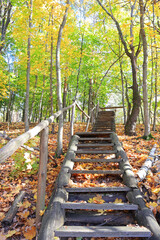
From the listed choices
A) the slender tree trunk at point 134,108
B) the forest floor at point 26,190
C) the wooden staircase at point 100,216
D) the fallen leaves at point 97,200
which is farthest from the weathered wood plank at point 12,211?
the slender tree trunk at point 134,108

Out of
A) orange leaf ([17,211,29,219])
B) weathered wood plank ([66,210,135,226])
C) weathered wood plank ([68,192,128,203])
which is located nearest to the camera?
weathered wood plank ([66,210,135,226])

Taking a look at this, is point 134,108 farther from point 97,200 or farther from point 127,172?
point 97,200

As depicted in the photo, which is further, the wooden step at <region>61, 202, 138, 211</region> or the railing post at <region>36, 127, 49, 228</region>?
the railing post at <region>36, 127, 49, 228</region>

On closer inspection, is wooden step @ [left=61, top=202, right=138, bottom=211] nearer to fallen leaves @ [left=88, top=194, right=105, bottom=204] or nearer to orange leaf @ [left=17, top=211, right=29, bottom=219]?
fallen leaves @ [left=88, top=194, right=105, bottom=204]

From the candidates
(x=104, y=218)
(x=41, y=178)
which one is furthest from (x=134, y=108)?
(x=41, y=178)

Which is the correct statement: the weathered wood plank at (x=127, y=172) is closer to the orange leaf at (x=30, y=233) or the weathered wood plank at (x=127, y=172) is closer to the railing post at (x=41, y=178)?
the railing post at (x=41, y=178)

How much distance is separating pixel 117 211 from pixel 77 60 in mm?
10950

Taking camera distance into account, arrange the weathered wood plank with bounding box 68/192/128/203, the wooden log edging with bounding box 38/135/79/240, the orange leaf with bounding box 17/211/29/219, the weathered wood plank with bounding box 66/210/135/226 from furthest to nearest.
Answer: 1. the orange leaf with bounding box 17/211/29/219
2. the weathered wood plank with bounding box 68/192/128/203
3. the weathered wood plank with bounding box 66/210/135/226
4. the wooden log edging with bounding box 38/135/79/240

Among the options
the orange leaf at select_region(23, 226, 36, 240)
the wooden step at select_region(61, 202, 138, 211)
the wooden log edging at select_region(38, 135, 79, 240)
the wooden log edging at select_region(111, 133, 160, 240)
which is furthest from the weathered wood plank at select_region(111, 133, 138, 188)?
the orange leaf at select_region(23, 226, 36, 240)

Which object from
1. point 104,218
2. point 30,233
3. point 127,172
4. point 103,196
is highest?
point 127,172

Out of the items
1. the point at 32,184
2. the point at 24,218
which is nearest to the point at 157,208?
the point at 24,218

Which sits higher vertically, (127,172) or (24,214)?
(127,172)

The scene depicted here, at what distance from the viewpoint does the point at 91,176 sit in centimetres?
322

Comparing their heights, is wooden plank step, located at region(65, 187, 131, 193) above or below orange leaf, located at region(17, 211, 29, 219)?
above
